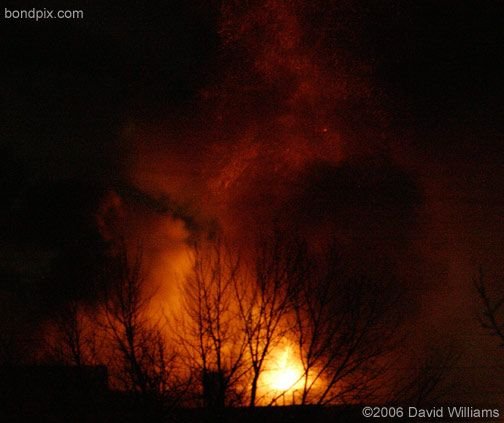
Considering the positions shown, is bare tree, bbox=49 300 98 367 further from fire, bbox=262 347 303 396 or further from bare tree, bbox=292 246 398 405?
bare tree, bbox=292 246 398 405

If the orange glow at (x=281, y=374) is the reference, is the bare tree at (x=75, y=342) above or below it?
above

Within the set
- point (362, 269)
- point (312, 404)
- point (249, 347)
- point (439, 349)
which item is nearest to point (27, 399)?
point (249, 347)

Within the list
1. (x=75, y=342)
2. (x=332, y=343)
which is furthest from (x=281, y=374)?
(x=75, y=342)

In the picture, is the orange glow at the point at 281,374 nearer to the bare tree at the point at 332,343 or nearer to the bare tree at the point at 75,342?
the bare tree at the point at 332,343

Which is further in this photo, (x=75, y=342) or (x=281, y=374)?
(x=281, y=374)

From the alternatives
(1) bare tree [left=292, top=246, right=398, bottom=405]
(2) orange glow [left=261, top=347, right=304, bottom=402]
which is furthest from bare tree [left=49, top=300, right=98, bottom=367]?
(1) bare tree [left=292, top=246, right=398, bottom=405]

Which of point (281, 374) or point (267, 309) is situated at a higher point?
point (267, 309)

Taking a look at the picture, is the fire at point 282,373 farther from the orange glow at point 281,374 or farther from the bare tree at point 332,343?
the bare tree at point 332,343

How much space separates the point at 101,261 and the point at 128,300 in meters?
5.78

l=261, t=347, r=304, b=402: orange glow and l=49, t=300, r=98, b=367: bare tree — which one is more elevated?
l=49, t=300, r=98, b=367: bare tree

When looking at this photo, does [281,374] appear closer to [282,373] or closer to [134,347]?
[282,373]

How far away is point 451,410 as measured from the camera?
15.0 meters

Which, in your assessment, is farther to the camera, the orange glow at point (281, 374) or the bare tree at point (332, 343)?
the orange glow at point (281, 374)

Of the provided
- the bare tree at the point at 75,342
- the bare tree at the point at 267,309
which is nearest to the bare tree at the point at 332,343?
the bare tree at the point at 267,309
